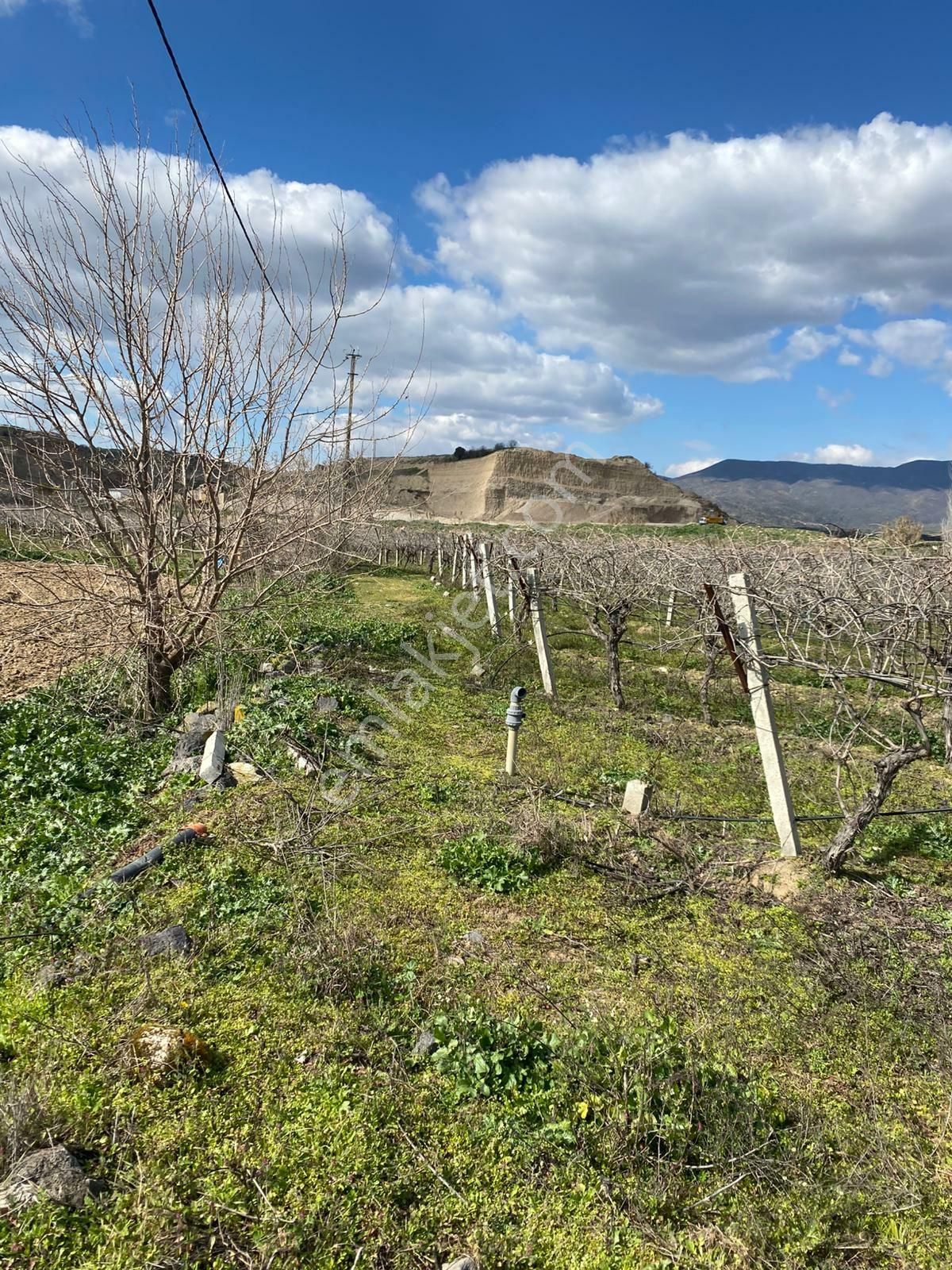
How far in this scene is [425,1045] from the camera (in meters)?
2.69

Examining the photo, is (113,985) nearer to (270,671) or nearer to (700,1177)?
(700,1177)

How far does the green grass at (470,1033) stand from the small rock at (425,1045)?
0.03 meters

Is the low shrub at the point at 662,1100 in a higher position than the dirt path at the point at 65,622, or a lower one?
lower

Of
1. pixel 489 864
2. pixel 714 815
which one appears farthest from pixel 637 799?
pixel 489 864

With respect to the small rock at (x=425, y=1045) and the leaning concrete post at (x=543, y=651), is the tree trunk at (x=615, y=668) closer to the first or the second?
the leaning concrete post at (x=543, y=651)

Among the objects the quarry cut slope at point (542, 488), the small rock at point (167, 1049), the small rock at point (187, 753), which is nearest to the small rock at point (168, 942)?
the small rock at point (167, 1049)

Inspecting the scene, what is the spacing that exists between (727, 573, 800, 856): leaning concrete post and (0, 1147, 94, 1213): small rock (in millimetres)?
4045

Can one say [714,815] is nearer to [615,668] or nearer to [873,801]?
[873,801]

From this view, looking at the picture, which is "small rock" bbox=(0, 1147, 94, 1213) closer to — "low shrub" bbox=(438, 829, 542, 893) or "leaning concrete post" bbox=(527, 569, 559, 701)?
"low shrub" bbox=(438, 829, 542, 893)

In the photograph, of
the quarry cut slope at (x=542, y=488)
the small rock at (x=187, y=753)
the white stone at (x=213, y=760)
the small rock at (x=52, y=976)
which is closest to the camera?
the small rock at (x=52, y=976)

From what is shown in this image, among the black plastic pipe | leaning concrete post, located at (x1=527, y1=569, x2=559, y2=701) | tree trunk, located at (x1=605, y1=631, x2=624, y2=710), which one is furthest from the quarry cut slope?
the black plastic pipe

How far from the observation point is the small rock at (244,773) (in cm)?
510

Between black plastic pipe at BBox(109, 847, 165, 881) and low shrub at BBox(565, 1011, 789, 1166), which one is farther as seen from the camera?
black plastic pipe at BBox(109, 847, 165, 881)

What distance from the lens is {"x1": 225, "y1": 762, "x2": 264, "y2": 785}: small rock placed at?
510 cm
